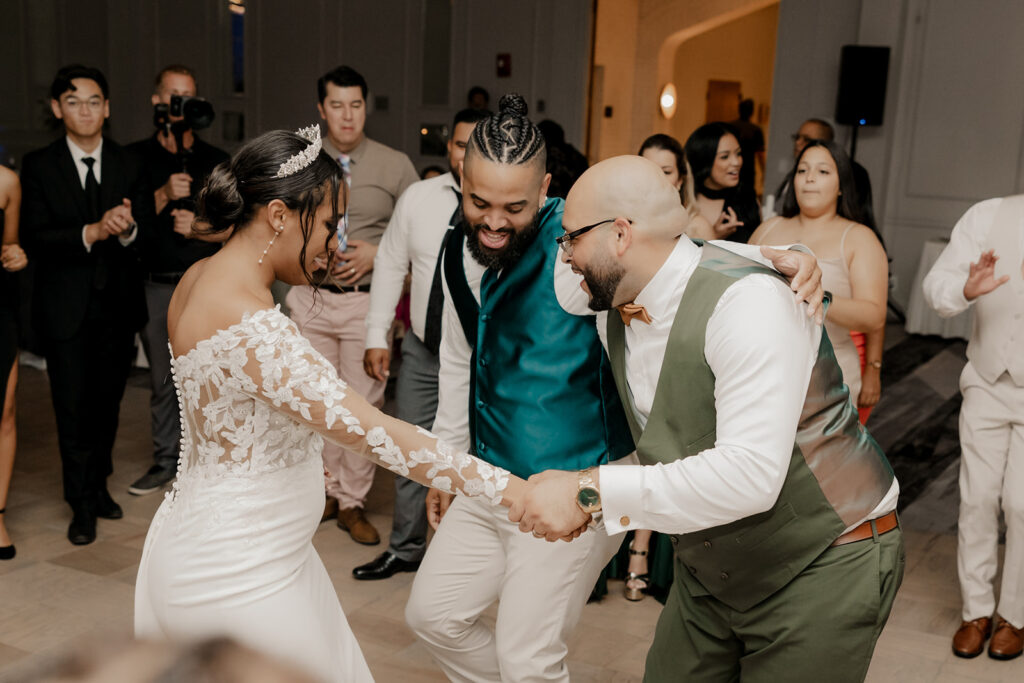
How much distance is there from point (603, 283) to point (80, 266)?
278 cm

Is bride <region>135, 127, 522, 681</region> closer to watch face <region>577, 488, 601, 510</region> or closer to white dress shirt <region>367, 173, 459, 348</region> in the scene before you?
watch face <region>577, 488, 601, 510</region>

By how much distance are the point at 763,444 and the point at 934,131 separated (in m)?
7.95

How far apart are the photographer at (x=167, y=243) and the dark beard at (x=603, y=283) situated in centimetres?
285

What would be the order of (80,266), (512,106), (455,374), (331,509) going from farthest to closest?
(331,509) < (80,266) < (455,374) < (512,106)

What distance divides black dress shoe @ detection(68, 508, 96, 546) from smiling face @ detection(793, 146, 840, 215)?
2931 millimetres

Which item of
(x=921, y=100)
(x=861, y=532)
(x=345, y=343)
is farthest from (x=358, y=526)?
(x=921, y=100)

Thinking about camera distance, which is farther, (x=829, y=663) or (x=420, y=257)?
(x=420, y=257)

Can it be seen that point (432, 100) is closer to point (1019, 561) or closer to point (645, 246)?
point (1019, 561)

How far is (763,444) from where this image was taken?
5.11ft

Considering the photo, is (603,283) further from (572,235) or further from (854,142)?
(854,142)

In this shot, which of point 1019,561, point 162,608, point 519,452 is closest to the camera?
point 162,608

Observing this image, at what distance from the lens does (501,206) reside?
7.18 feet

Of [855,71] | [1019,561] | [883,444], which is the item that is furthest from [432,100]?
[1019,561]

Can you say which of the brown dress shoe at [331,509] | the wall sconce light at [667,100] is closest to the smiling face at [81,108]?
the brown dress shoe at [331,509]
